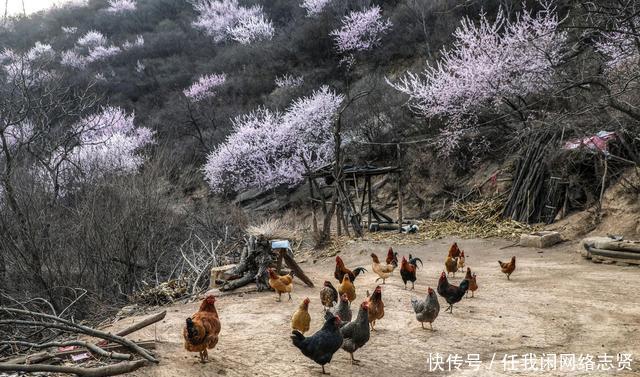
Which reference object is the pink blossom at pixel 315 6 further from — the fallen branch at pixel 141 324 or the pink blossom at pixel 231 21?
the fallen branch at pixel 141 324

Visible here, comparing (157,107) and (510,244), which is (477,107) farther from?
(157,107)

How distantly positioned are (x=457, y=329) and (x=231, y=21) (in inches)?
1761

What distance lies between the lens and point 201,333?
4090mm

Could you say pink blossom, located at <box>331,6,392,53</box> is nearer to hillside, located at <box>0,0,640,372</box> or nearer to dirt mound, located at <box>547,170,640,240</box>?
hillside, located at <box>0,0,640,372</box>

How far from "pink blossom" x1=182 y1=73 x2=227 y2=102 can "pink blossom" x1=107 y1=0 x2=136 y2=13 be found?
2471 cm

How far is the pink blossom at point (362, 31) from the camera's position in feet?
101

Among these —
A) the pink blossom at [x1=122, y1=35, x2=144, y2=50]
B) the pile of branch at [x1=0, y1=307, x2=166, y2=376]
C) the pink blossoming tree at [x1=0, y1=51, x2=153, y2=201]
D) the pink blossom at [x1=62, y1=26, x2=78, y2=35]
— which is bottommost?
the pile of branch at [x1=0, y1=307, x2=166, y2=376]

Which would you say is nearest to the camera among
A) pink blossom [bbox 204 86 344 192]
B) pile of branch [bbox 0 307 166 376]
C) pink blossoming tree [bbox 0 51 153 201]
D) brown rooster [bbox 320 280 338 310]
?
pile of branch [bbox 0 307 166 376]

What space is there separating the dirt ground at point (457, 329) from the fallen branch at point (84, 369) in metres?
0.11

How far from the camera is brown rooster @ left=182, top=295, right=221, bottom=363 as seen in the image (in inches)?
159

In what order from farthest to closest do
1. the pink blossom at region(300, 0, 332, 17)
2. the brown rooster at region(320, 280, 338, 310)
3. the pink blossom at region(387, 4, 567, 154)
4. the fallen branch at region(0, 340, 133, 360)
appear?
the pink blossom at region(300, 0, 332, 17), the pink blossom at region(387, 4, 567, 154), the brown rooster at region(320, 280, 338, 310), the fallen branch at region(0, 340, 133, 360)

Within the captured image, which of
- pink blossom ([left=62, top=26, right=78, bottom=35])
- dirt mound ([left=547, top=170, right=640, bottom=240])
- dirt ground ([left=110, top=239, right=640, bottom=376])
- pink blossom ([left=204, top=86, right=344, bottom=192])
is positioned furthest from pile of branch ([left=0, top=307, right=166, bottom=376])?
pink blossom ([left=62, top=26, right=78, bottom=35])

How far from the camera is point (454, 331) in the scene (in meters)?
5.28

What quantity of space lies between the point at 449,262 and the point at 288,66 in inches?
1099
